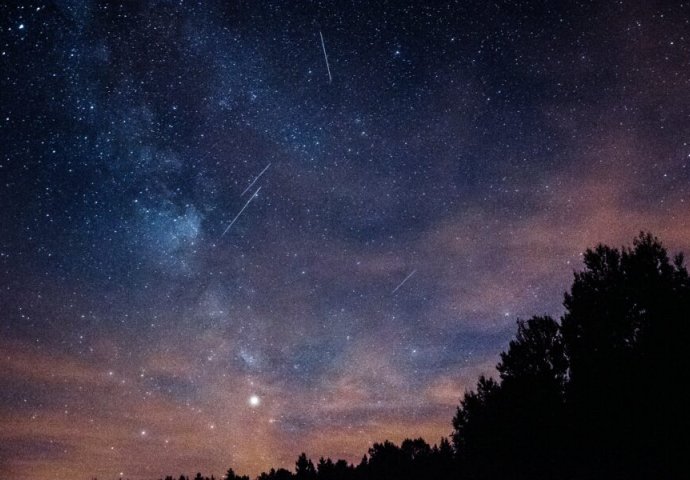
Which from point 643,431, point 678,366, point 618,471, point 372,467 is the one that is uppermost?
point 678,366

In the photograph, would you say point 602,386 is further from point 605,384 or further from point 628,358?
point 628,358

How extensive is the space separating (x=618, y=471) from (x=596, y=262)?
8.55 metres

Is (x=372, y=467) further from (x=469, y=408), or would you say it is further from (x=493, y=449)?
(x=493, y=449)

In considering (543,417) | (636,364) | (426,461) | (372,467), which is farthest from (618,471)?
(372,467)

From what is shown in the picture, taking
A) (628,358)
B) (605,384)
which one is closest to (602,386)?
(605,384)

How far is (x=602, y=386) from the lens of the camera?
17.1 meters

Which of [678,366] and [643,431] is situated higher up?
[678,366]

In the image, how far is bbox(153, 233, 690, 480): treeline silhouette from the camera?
48.3 ft

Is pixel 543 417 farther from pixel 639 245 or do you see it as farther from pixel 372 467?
pixel 372 467

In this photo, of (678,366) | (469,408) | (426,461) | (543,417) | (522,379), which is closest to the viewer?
(678,366)

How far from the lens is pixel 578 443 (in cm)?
1850

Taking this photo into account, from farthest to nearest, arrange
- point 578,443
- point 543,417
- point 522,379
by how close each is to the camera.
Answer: point 522,379 < point 543,417 < point 578,443

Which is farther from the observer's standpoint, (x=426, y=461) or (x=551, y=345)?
(x=426, y=461)

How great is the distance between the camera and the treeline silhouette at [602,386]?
48.3 feet
